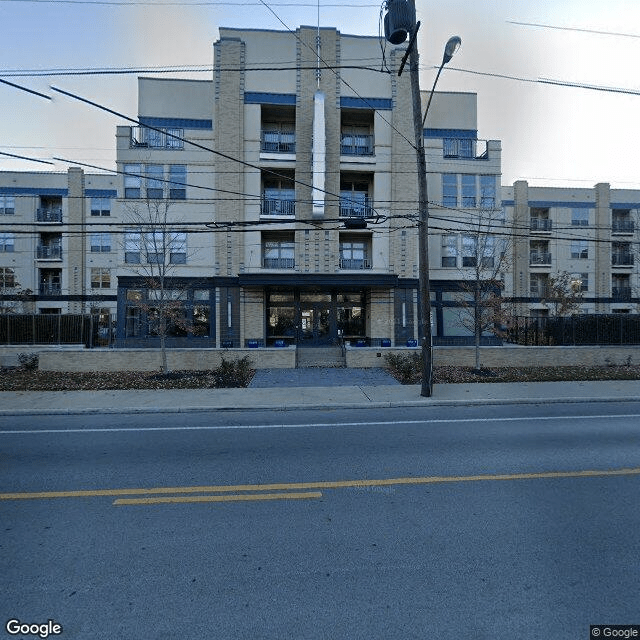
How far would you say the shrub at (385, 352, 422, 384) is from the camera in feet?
43.1

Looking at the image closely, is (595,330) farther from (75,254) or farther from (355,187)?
(75,254)

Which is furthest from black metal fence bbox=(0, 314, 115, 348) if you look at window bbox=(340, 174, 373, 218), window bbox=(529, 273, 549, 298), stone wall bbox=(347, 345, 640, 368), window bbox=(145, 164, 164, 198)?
window bbox=(529, 273, 549, 298)

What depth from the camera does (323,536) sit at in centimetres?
362

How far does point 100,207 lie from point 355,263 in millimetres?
28317

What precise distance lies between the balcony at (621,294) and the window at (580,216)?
7.16 meters

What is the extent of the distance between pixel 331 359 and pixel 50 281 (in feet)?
106

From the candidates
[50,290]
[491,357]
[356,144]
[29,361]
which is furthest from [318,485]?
[50,290]

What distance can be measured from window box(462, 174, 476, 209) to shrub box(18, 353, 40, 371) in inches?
919

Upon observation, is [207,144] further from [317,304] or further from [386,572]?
A: [386,572]

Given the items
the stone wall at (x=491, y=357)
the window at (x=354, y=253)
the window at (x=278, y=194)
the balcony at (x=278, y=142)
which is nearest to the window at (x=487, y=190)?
the window at (x=354, y=253)

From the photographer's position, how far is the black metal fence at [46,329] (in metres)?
19.1

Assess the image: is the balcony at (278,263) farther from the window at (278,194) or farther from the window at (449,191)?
the window at (449,191)

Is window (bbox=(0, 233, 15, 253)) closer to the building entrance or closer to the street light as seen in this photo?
the building entrance

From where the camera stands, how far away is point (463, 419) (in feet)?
27.3
